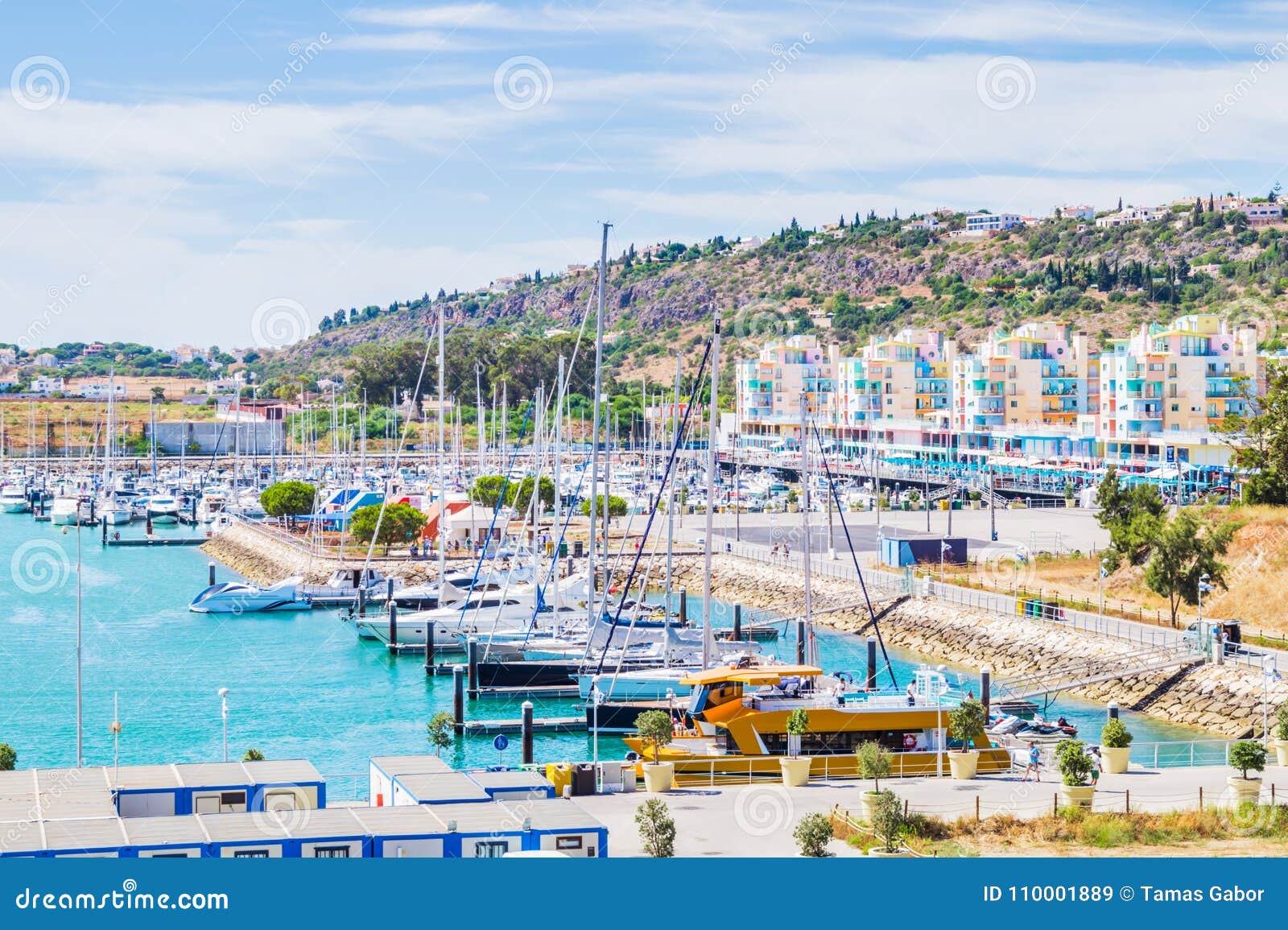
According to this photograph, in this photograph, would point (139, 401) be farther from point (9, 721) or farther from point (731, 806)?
point (731, 806)

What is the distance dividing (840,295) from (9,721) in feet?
501

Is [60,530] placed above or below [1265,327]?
below

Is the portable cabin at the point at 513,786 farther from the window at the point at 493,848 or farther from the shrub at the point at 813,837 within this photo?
the shrub at the point at 813,837

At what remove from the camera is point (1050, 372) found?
10912 centimetres

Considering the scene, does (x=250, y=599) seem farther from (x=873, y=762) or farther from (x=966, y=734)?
(x=873, y=762)

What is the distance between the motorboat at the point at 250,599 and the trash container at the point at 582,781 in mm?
35217

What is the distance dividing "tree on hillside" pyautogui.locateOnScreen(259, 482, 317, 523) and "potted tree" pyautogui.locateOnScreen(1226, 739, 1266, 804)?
59.9 m

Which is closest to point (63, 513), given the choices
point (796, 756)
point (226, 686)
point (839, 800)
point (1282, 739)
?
point (226, 686)

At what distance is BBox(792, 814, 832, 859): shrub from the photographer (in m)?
18.6

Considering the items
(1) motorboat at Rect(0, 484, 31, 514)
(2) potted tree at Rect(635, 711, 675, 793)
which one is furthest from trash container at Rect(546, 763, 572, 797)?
(1) motorboat at Rect(0, 484, 31, 514)

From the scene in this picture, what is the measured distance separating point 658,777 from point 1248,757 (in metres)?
8.64

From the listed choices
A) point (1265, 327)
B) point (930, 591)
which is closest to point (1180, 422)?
point (1265, 327)

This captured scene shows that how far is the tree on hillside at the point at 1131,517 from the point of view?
50.6 meters

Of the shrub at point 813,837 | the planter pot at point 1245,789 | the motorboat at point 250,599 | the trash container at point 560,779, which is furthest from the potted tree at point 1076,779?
the motorboat at point 250,599
